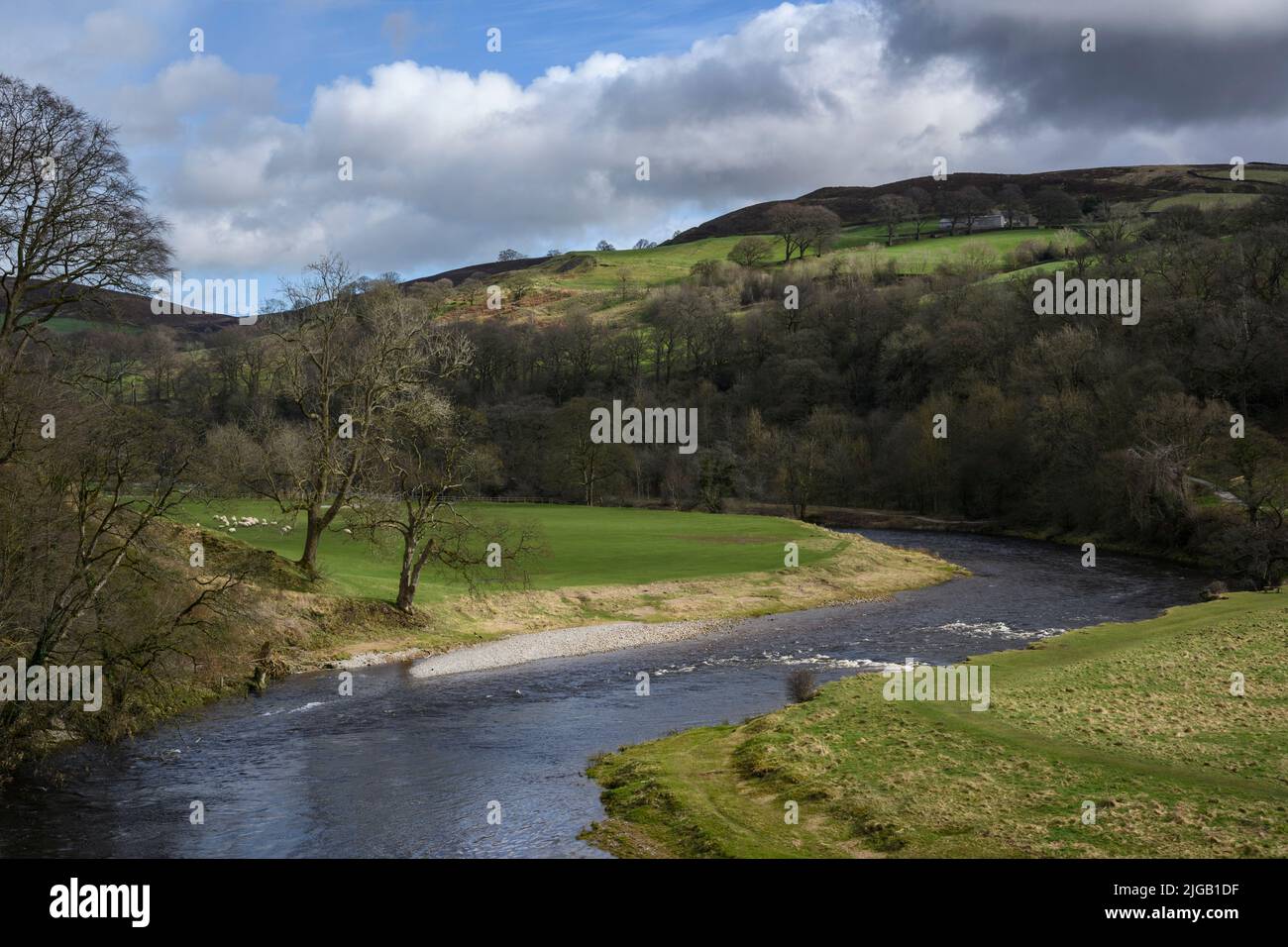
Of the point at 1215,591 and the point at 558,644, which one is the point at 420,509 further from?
the point at 1215,591

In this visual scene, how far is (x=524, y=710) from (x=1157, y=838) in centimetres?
1798

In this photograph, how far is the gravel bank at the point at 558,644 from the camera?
1391 inches

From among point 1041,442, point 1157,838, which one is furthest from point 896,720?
point 1041,442

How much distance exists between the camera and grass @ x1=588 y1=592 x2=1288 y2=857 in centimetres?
1534

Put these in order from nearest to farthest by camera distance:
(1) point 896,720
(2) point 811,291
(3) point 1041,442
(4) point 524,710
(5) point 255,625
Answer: (1) point 896,720
(4) point 524,710
(5) point 255,625
(3) point 1041,442
(2) point 811,291

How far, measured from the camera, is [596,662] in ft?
120

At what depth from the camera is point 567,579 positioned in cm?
4884

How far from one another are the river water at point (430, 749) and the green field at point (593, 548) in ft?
28.2

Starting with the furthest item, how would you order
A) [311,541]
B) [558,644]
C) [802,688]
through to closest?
[311,541]
[558,644]
[802,688]

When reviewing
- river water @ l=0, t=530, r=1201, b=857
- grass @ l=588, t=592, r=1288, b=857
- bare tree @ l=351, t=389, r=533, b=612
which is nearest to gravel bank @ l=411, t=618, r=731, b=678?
river water @ l=0, t=530, r=1201, b=857

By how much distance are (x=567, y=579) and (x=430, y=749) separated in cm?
2455

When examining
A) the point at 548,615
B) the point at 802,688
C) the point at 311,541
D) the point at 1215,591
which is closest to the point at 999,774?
the point at 802,688

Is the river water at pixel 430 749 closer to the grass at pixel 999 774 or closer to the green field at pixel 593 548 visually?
the grass at pixel 999 774
